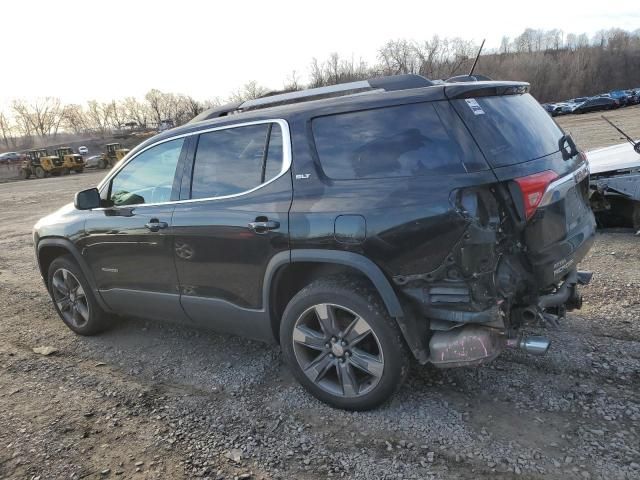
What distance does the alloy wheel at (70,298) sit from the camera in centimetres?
484

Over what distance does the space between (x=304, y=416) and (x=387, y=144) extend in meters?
1.78

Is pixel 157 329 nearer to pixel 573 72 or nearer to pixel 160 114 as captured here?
pixel 573 72

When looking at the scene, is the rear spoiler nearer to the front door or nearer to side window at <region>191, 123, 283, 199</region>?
side window at <region>191, 123, 283, 199</region>

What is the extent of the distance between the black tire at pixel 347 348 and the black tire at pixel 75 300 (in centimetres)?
232

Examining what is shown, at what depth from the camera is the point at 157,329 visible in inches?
195

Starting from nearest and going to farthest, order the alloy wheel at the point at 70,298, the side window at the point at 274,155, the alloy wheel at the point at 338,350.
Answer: the alloy wheel at the point at 338,350
the side window at the point at 274,155
the alloy wheel at the point at 70,298

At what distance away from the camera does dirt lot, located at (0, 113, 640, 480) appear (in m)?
2.74

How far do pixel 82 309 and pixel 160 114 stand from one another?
121m

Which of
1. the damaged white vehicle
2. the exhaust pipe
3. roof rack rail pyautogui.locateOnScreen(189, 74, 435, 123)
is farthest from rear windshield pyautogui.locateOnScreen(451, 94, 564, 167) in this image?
the damaged white vehicle

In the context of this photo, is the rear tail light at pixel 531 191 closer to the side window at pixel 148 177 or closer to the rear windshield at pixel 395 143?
the rear windshield at pixel 395 143

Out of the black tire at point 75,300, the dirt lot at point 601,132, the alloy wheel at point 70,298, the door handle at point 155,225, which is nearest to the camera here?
the door handle at point 155,225

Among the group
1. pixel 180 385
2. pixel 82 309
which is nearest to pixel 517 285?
pixel 180 385

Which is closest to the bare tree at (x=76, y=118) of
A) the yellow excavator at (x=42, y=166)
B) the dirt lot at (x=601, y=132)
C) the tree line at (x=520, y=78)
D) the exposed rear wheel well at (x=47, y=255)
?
the tree line at (x=520, y=78)

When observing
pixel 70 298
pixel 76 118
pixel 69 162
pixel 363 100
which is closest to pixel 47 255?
pixel 70 298
